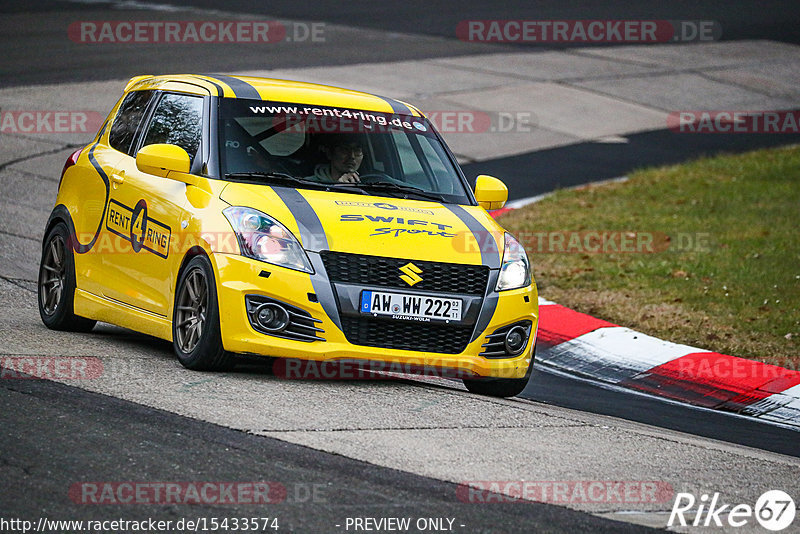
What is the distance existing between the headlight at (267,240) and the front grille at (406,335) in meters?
0.42

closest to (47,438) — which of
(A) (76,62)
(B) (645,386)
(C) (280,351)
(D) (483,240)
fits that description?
(C) (280,351)

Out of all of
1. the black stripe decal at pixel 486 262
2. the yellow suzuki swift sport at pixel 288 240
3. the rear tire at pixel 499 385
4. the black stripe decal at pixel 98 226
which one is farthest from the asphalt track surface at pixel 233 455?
the black stripe decal at pixel 98 226

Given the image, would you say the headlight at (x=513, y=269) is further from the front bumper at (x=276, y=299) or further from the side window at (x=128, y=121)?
the side window at (x=128, y=121)

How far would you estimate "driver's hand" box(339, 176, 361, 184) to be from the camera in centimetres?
812

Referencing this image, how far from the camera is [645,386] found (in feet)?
30.3

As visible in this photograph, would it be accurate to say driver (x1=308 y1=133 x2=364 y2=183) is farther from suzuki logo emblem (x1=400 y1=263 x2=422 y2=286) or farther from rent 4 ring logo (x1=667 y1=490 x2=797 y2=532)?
rent 4 ring logo (x1=667 y1=490 x2=797 y2=532)

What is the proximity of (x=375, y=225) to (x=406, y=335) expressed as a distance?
0.67 meters

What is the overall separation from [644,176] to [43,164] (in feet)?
25.2

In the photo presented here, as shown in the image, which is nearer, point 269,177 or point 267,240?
point 267,240

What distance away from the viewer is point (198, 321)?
24.0ft

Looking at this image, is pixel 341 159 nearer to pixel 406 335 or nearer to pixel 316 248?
pixel 316 248

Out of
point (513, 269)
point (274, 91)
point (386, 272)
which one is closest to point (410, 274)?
point (386, 272)

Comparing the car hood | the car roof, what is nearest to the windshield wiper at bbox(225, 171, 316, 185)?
the car hood

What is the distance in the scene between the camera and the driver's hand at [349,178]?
8117 mm
